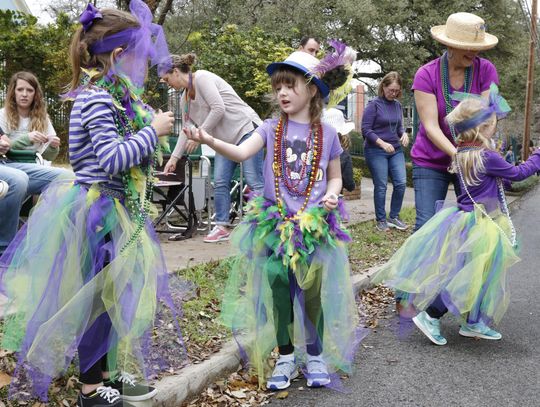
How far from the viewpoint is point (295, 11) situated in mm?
20375

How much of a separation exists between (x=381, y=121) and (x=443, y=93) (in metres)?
3.60

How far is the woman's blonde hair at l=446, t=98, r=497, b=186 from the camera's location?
4.18 m

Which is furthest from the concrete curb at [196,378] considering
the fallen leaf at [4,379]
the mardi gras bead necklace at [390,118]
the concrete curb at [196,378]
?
the mardi gras bead necklace at [390,118]

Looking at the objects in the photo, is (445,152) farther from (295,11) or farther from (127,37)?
(295,11)

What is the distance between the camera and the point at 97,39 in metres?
2.88

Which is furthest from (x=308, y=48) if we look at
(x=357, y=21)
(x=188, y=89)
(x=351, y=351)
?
(x=357, y=21)

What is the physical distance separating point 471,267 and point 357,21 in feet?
66.5

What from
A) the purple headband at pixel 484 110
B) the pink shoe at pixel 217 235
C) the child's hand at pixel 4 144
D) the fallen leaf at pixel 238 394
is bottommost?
the fallen leaf at pixel 238 394

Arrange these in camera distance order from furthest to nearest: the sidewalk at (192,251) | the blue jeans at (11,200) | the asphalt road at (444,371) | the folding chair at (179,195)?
the folding chair at (179,195) → the sidewalk at (192,251) → the blue jeans at (11,200) → the asphalt road at (444,371)

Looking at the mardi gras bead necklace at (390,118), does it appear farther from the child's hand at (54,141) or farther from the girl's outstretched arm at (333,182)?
the girl's outstretched arm at (333,182)

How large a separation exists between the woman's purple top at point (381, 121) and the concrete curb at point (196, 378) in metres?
4.79

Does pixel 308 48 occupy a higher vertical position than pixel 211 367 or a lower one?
higher

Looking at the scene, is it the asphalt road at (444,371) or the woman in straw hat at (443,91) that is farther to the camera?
the woman in straw hat at (443,91)

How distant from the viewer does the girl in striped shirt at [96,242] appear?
110 inches
